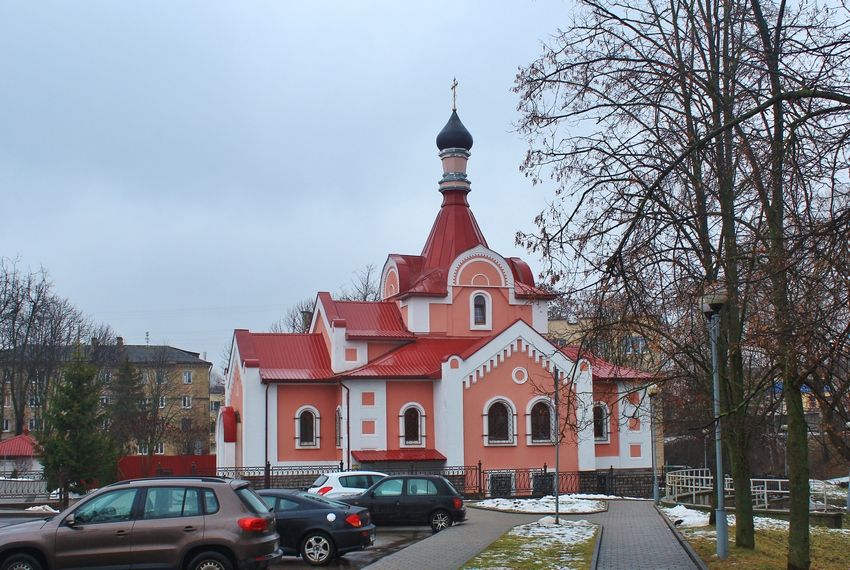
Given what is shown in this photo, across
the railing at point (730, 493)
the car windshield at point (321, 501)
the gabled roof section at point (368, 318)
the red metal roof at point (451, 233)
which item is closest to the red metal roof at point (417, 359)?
the gabled roof section at point (368, 318)

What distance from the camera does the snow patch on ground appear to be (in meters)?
24.2

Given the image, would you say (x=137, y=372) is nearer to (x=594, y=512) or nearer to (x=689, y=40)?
(x=594, y=512)

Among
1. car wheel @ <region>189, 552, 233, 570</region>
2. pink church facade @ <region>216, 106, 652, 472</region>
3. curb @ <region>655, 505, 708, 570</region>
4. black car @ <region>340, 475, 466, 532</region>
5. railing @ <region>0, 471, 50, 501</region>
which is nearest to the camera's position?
car wheel @ <region>189, 552, 233, 570</region>

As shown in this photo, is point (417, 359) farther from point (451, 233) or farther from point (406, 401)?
point (451, 233)

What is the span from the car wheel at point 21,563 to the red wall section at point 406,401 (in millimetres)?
23501

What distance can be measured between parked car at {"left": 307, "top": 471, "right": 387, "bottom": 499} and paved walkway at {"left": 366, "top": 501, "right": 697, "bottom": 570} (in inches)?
99.3

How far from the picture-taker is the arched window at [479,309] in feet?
124

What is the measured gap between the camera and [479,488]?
32938mm

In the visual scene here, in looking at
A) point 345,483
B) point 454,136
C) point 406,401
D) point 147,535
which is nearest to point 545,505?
point 345,483

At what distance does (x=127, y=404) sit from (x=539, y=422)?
105 feet

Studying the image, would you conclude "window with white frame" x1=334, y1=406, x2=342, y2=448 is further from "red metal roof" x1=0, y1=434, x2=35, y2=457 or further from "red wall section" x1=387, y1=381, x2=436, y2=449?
"red metal roof" x1=0, y1=434, x2=35, y2=457

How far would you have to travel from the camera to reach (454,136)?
39219 millimetres

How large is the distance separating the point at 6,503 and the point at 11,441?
57.2ft

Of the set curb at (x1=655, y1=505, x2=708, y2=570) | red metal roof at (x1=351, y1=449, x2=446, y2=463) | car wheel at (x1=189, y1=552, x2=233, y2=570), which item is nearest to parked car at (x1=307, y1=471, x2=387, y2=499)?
curb at (x1=655, y1=505, x2=708, y2=570)
